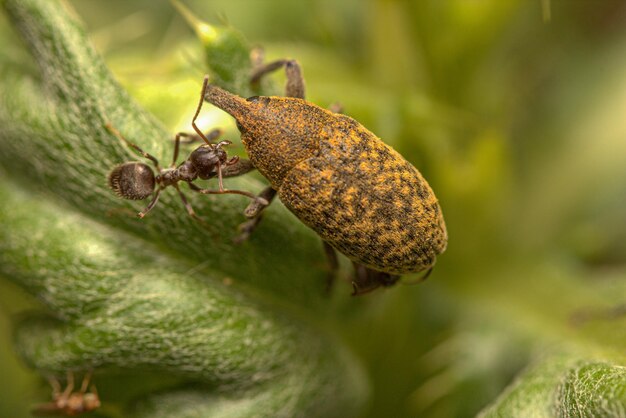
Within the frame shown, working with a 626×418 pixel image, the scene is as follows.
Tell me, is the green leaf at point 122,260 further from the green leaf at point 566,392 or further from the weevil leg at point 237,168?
the green leaf at point 566,392

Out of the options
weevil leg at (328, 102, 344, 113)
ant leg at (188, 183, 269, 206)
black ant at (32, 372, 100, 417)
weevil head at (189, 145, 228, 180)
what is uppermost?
weevil leg at (328, 102, 344, 113)

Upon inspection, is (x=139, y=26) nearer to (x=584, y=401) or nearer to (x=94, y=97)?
(x=94, y=97)

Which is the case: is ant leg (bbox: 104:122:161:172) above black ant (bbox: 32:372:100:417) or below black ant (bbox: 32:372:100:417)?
above

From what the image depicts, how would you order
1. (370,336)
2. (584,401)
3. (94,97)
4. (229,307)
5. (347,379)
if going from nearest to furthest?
1. (584,401)
2. (94,97)
3. (229,307)
4. (347,379)
5. (370,336)

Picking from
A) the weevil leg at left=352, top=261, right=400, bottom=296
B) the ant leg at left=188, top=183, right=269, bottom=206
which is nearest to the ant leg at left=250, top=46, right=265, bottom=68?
the ant leg at left=188, top=183, right=269, bottom=206

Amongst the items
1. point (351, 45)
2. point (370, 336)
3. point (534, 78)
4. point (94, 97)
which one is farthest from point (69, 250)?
point (534, 78)

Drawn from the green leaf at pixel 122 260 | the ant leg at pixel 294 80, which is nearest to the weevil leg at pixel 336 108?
the ant leg at pixel 294 80

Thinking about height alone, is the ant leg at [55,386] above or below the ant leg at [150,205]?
below

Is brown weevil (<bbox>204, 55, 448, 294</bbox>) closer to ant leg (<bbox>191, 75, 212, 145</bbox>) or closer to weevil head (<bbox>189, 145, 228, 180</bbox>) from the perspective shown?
ant leg (<bbox>191, 75, 212, 145</bbox>)
